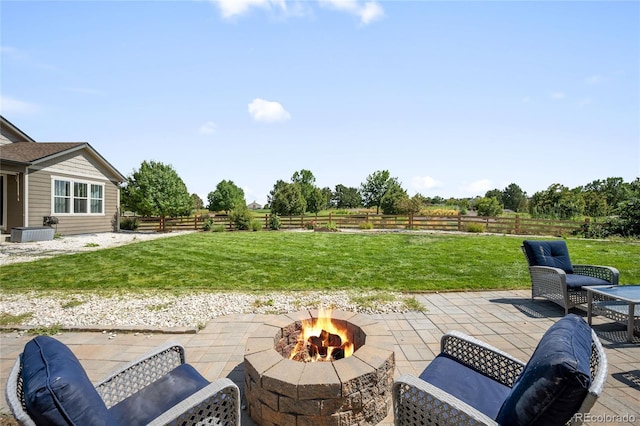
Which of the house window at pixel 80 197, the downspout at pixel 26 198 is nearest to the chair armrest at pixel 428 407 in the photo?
the downspout at pixel 26 198

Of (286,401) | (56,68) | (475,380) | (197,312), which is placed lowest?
(197,312)

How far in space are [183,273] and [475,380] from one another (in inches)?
257

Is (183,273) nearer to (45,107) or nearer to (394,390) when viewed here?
(394,390)

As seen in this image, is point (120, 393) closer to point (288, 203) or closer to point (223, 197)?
point (288, 203)

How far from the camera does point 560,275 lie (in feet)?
14.3

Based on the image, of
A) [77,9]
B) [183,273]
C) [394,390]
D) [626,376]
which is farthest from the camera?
[183,273]

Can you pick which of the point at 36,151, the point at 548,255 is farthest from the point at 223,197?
the point at 548,255

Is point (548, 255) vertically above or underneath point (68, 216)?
underneath

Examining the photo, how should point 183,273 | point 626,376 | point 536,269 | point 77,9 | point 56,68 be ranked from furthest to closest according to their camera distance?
1. point 56,68
2. point 183,273
3. point 77,9
4. point 536,269
5. point 626,376

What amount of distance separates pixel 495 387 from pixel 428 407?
681 mm

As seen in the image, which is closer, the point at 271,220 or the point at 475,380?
the point at 475,380

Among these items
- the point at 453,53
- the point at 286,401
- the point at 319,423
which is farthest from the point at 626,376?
the point at 453,53

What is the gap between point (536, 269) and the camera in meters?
4.84

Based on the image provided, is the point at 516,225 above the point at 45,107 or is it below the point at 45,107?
below
